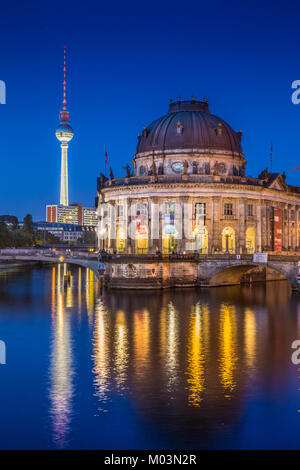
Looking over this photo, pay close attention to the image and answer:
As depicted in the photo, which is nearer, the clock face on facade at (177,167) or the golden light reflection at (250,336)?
the golden light reflection at (250,336)

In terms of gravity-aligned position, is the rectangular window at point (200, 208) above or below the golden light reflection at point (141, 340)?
above

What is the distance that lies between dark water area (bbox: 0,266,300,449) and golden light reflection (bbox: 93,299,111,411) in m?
0.07

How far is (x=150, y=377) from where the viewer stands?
38.4m

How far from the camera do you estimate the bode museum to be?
9869 cm

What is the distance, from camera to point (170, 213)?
99.7 meters

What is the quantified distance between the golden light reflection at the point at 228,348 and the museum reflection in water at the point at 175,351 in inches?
2.9

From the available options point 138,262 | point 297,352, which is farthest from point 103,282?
point 297,352

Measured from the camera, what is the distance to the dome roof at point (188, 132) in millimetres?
109500

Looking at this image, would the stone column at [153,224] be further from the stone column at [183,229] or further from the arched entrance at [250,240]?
the arched entrance at [250,240]

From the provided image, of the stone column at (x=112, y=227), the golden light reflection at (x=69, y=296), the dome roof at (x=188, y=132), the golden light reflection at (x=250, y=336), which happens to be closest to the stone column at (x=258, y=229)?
the dome roof at (x=188, y=132)

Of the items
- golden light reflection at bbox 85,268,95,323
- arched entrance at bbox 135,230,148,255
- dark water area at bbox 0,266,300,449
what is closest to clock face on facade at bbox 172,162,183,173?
arched entrance at bbox 135,230,148,255

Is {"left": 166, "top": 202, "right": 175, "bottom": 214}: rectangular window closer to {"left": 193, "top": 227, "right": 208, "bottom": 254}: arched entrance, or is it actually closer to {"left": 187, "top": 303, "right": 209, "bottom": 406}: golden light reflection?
{"left": 193, "top": 227, "right": 208, "bottom": 254}: arched entrance

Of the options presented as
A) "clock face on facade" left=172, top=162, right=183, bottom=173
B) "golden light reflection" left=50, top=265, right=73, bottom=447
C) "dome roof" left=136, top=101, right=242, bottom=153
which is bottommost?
"golden light reflection" left=50, top=265, right=73, bottom=447

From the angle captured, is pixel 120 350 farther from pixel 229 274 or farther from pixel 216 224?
pixel 216 224
